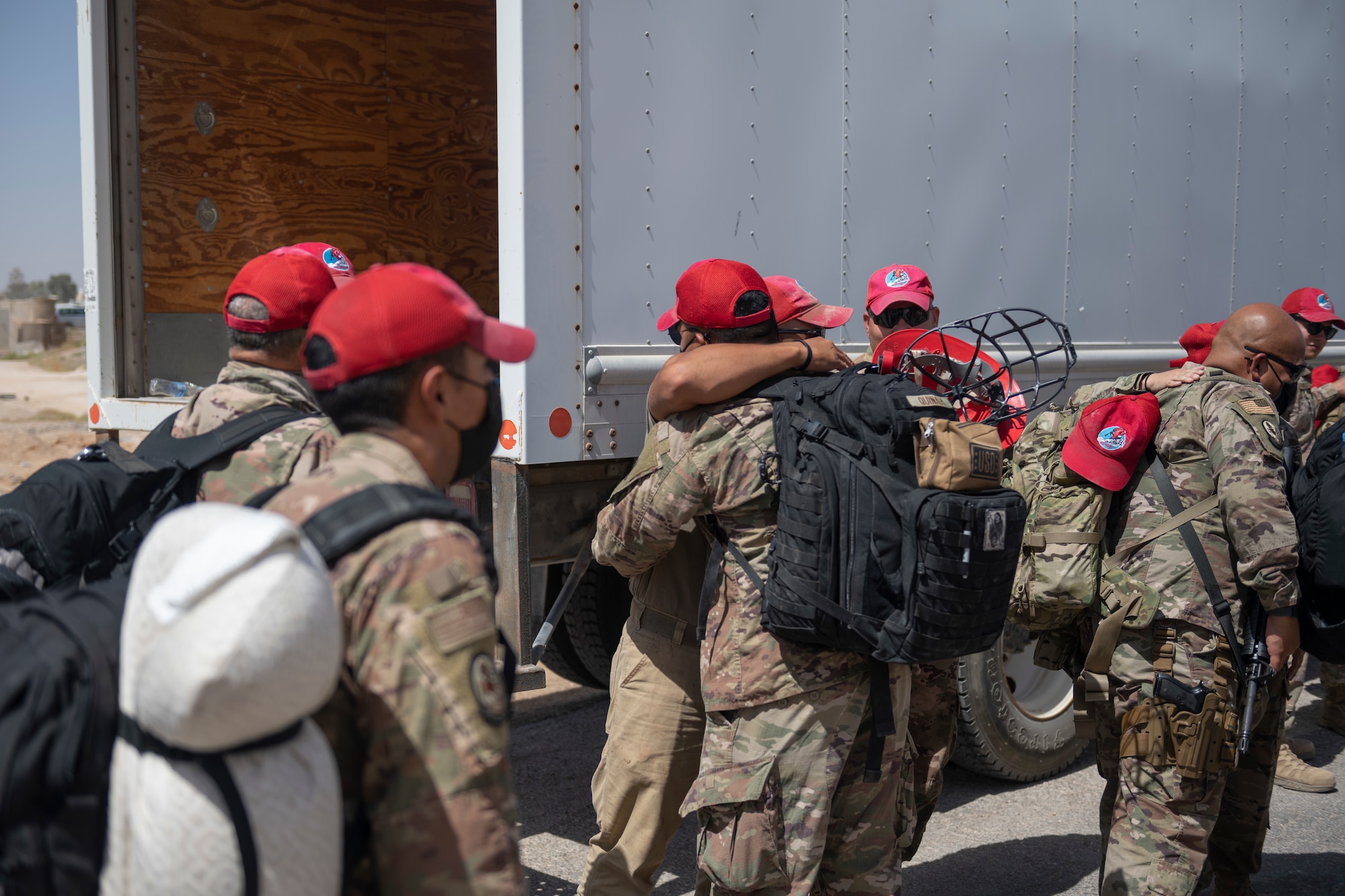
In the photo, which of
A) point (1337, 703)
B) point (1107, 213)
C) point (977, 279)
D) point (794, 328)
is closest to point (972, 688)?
point (977, 279)

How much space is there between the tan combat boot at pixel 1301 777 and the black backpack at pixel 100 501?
436 cm

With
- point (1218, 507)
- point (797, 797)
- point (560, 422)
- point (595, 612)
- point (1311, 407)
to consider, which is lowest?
point (595, 612)

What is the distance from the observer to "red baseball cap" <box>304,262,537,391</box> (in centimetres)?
124

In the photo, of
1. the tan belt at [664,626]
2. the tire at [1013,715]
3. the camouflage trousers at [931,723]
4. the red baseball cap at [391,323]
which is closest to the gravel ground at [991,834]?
the tire at [1013,715]

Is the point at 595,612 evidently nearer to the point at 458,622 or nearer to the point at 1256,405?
the point at 1256,405

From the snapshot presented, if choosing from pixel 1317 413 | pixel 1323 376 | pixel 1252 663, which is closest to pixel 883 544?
pixel 1252 663

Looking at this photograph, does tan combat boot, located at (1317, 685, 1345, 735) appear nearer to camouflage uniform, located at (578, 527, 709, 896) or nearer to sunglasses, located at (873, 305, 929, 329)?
sunglasses, located at (873, 305, 929, 329)

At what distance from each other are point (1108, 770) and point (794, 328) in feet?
5.19

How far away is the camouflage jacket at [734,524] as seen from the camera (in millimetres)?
2381

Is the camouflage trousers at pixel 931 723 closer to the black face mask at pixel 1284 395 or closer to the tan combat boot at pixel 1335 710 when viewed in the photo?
the black face mask at pixel 1284 395

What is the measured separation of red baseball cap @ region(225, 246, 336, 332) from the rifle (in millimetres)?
2532

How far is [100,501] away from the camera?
1.86m

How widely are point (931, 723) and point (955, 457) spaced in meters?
1.32

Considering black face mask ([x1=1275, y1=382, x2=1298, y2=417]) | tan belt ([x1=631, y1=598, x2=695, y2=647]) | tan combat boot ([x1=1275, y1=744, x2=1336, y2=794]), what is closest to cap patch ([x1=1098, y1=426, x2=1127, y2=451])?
black face mask ([x1=1275, y1=382, x2=1298, y2=417])
